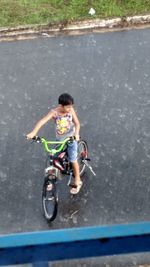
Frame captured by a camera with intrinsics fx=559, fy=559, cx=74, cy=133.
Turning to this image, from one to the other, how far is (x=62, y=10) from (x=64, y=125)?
4.90 metres

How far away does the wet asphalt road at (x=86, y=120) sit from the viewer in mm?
8078

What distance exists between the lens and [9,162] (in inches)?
351

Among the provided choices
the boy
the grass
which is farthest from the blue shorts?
the grass

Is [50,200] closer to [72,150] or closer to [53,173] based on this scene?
[53,173]

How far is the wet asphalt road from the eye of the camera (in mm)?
8078

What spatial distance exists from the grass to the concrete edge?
0.13m

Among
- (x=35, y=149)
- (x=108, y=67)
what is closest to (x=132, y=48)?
(x=108, y=67)

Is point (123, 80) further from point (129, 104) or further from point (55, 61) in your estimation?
point (55, 61)

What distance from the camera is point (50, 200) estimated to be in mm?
7746

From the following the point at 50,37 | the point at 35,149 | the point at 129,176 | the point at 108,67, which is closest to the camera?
the point at 129,176

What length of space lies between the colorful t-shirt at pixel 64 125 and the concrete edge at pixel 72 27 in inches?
172

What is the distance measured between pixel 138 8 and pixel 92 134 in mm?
3684

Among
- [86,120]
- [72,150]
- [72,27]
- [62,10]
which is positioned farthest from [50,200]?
[62,10]

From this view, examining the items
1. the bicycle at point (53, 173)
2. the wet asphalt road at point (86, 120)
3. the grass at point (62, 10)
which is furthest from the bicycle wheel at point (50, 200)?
the grass at point (62, 10)
